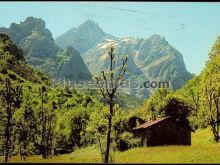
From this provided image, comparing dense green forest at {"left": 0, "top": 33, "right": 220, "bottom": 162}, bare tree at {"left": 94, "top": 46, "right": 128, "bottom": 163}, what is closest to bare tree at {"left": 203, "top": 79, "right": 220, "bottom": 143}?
dense green forest at {"left": 0, "top": 33, "right": 220, "bottom": 162}

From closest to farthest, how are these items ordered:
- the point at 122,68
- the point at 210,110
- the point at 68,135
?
the point at 122,68 → the point at 210,110 → the point at 68,135

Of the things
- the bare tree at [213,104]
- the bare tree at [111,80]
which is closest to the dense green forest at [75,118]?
the bare tree at [213,104]

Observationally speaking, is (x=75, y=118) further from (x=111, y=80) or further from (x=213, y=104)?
(x=111, y=80)

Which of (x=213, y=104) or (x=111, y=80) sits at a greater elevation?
(x=111, y=80)

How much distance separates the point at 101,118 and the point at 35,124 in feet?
223

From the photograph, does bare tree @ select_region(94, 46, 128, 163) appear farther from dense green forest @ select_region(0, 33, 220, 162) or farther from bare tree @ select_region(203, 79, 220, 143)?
bare tree @ select_region(203, 79, 220, 143)

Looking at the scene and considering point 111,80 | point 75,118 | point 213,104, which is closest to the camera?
point 111,80

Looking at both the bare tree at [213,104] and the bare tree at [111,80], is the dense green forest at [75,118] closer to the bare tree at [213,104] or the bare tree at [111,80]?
the bare tree at [213,104]

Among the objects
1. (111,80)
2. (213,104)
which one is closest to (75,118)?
(213,104)

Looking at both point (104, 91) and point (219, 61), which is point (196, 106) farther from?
point (104, 91)

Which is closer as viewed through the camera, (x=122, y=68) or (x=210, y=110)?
(x=122, y=68)

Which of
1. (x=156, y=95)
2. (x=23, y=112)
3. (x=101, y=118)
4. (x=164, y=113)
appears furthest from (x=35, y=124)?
(x=101, y=118)

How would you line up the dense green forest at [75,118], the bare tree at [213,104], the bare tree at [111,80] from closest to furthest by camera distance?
the bare tree at [111,80]
the dense green forest at [75,118]
the bare tree at [213,104]

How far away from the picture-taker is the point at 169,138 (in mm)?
86375
